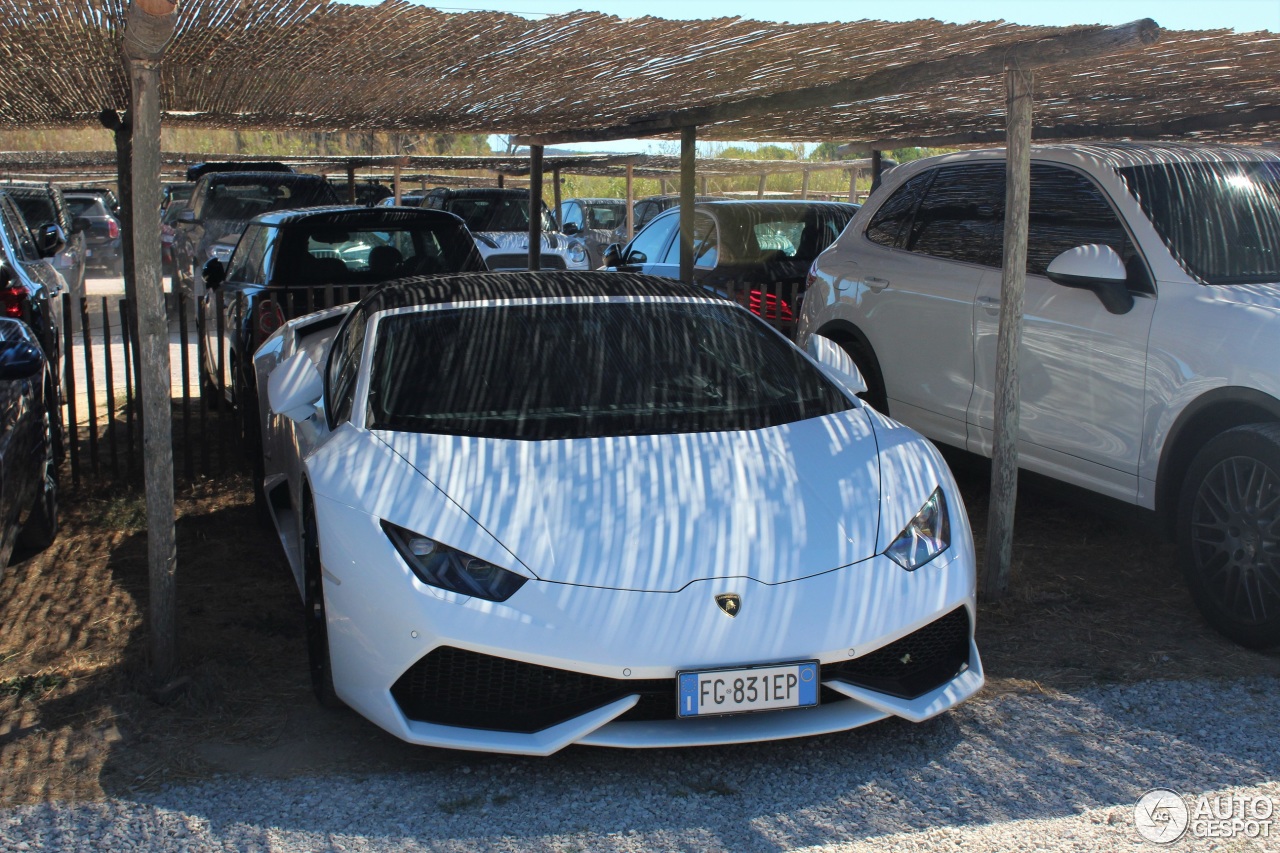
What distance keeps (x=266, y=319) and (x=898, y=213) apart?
12.8 ft

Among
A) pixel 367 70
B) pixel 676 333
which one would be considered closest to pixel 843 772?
pixel 676 333

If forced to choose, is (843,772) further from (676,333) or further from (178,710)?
(178,710)

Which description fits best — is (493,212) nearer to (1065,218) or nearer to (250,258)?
(250,258)

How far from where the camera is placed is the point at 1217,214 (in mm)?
5207

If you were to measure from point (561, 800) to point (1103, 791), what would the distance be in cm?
152

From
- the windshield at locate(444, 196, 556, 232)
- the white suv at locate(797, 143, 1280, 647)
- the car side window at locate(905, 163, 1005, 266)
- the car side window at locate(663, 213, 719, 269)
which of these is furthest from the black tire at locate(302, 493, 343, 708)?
the windshield at locate(444, 196, 556, 232)

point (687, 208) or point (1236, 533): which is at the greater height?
point (687, 208)

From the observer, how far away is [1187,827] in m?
3.29

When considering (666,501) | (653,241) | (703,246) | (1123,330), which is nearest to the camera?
(666,501)

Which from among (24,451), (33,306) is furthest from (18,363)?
(33,306)

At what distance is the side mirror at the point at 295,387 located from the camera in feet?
15.7

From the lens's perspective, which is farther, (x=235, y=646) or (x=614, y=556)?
(x=235, y=646)

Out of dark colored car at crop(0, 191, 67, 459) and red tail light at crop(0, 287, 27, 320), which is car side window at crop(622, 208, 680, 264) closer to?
dark colored car at crop(0, 191, 67, 459)

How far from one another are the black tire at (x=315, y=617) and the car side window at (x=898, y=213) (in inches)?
147
